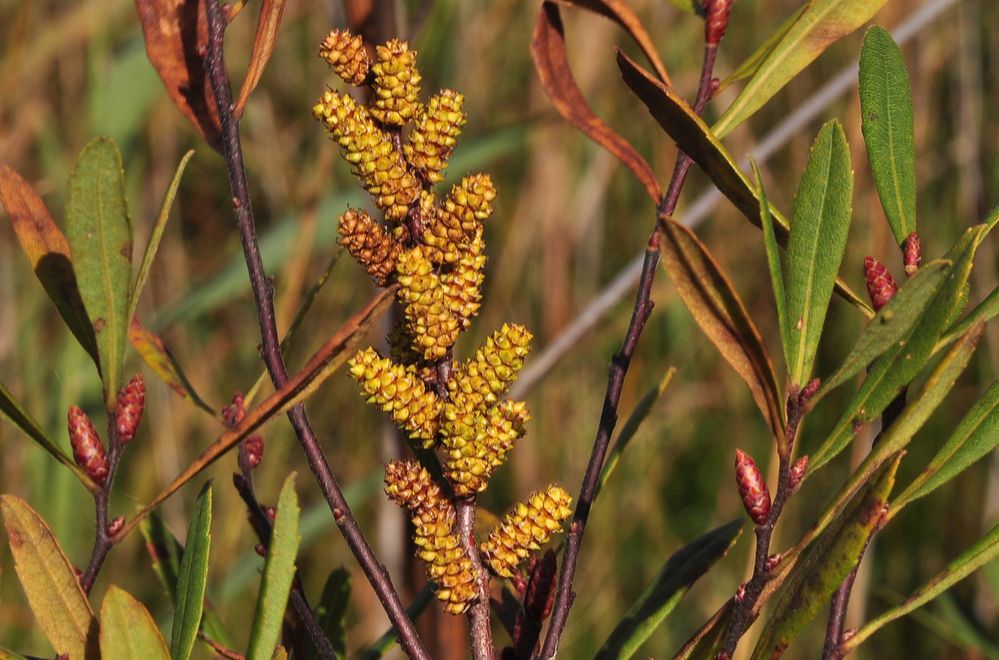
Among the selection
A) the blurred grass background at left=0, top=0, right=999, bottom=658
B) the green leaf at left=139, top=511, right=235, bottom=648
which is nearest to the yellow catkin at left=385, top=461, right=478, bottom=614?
the green leaf at left=139, top=511, right=235, bottom=648

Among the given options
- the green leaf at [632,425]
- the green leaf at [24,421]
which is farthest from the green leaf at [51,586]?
the green leaf at [632,425]

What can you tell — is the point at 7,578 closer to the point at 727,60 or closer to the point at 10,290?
the point at 10,290

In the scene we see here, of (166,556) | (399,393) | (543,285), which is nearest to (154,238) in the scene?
(399,393)

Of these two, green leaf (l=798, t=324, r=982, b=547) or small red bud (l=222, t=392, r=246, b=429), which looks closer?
green leaf (l=798, t=324, r=982, b=547)

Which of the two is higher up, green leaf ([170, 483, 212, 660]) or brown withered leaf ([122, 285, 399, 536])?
brown withered leaf ([122, 285, 399, 536])

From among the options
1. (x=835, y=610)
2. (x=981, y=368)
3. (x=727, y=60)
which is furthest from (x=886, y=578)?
(x=835, y=610)

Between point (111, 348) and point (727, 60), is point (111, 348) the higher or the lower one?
the lower one

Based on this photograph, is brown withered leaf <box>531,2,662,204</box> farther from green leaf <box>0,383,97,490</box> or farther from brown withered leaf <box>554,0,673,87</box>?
green leaf <box>0,383,97,490</box>
